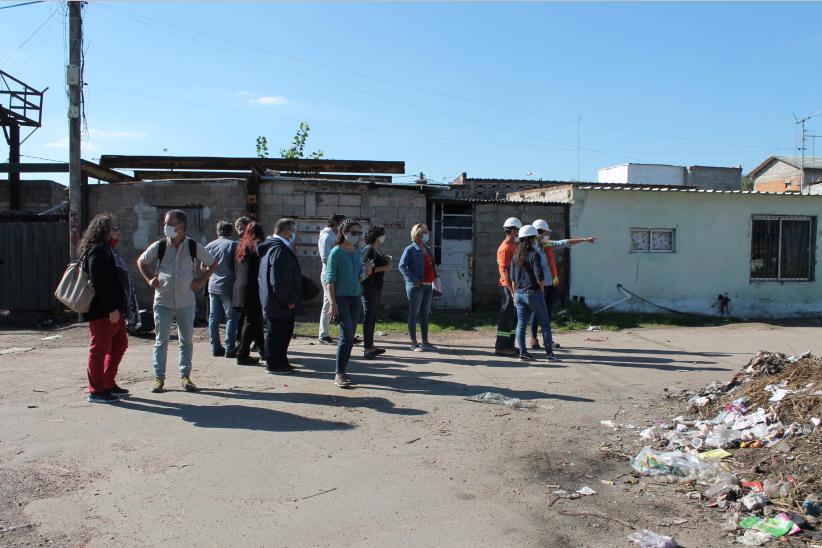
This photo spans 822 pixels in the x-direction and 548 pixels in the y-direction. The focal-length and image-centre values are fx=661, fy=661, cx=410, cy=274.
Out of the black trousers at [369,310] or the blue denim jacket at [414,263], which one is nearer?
the black trousers at [369,310]

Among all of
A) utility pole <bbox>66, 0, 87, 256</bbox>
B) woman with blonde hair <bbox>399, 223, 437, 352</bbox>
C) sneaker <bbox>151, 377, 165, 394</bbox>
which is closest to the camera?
sneaker <bbox>151, 377, 165, 394</bbox>

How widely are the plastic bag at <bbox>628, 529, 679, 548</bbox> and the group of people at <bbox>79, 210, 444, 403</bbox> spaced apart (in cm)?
378

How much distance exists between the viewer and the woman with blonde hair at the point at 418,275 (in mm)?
9297

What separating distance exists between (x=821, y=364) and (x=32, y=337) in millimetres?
11246

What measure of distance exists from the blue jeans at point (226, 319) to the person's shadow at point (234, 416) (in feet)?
6.68

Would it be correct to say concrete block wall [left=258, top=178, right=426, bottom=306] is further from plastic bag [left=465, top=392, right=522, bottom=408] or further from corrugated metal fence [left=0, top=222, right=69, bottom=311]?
plastic bag [left=465, top=392, right=522, bottom=408]

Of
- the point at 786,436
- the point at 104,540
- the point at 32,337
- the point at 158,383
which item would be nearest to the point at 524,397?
the point at 786,436

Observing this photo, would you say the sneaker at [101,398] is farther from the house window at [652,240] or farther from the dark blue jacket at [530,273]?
the house window at [652,240]

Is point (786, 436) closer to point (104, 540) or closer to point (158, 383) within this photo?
point (104, 540)

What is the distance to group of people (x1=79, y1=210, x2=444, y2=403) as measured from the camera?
6176 mm

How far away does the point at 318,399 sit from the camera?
253 inches

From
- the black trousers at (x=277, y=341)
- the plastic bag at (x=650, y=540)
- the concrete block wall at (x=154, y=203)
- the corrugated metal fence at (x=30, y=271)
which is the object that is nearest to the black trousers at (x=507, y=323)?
the black trousers at (x=277, y=341)

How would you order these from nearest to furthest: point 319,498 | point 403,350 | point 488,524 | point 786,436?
point 488,524 < point 319,498 < point 786,436 < point 403,350

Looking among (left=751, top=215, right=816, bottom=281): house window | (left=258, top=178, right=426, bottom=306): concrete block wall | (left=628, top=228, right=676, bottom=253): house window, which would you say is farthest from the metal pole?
(left=751, top=215, right=816, bottom=281): house window
